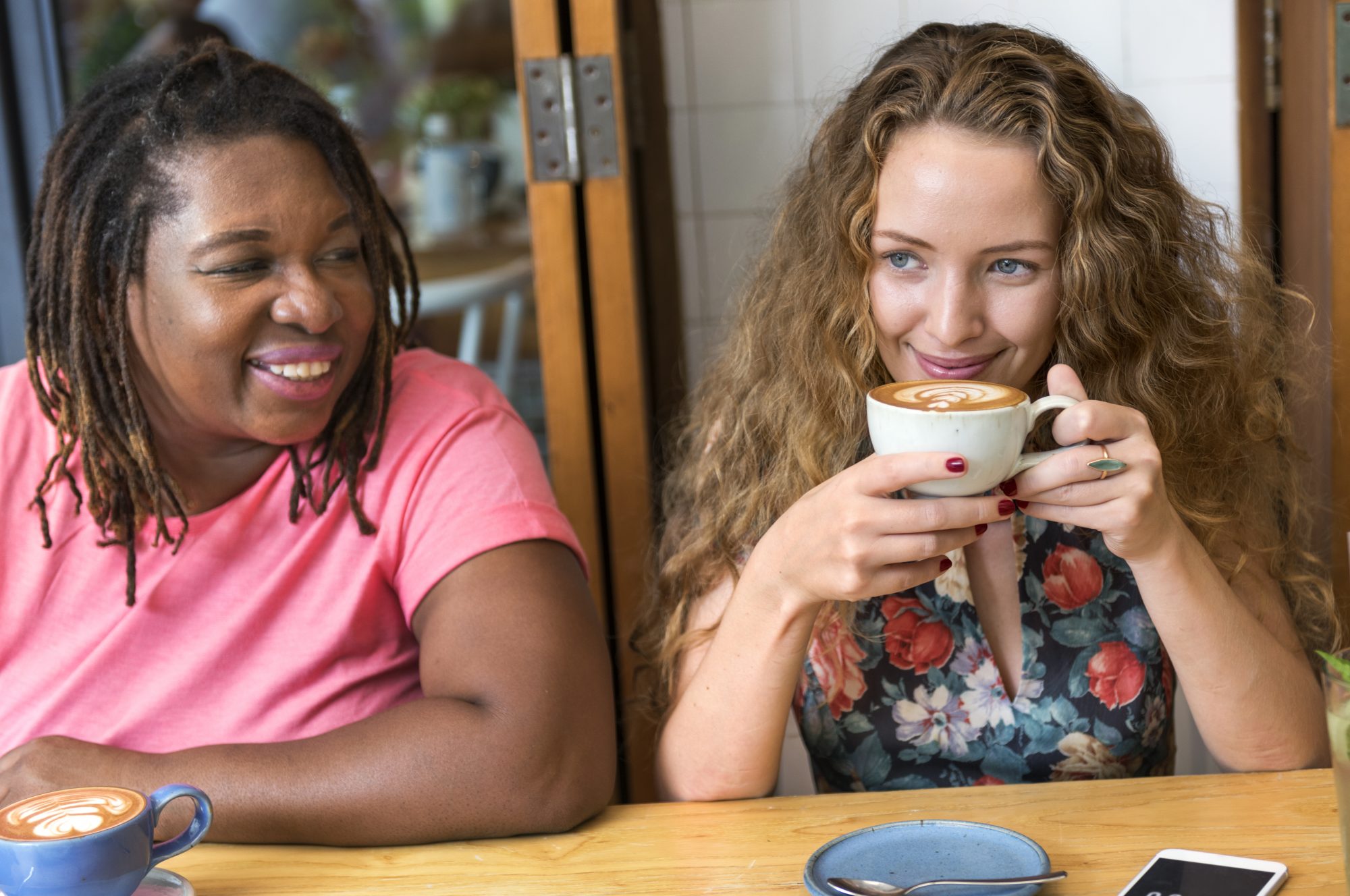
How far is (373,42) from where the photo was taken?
3025 mm

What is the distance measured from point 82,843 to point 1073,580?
3.11 ft

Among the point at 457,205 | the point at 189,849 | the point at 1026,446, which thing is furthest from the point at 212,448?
the point at 457,205

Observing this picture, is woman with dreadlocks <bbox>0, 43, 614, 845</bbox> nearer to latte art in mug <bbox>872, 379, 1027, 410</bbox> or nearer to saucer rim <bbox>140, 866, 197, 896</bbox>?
saucer rim <bbox>140, 866, 197, 896</bbox>

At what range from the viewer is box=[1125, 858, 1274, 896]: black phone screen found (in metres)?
0.88

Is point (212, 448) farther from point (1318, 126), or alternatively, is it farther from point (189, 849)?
point (1318, 126)

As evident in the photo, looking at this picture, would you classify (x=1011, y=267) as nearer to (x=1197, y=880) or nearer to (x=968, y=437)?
(x=968, y=437)

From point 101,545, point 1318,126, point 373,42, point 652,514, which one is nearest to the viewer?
point 101,545

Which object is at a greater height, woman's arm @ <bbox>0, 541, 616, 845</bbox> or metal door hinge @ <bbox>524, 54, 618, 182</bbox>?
metal door hinge @ <bbox>524, 54, 618, 182</bbox>

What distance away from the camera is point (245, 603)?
1.32 metres

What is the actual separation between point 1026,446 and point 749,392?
299 millimetres

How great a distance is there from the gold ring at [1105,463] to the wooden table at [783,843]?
273mm

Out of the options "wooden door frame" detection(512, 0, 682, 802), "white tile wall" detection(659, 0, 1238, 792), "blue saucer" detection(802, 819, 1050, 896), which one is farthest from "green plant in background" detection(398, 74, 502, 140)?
"blue saucer" detection(802, 819, 1050, 896)

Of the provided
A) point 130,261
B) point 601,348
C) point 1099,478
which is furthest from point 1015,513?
point 130,261

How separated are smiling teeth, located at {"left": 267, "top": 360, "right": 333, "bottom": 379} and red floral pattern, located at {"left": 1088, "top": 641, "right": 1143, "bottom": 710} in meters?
0.83
